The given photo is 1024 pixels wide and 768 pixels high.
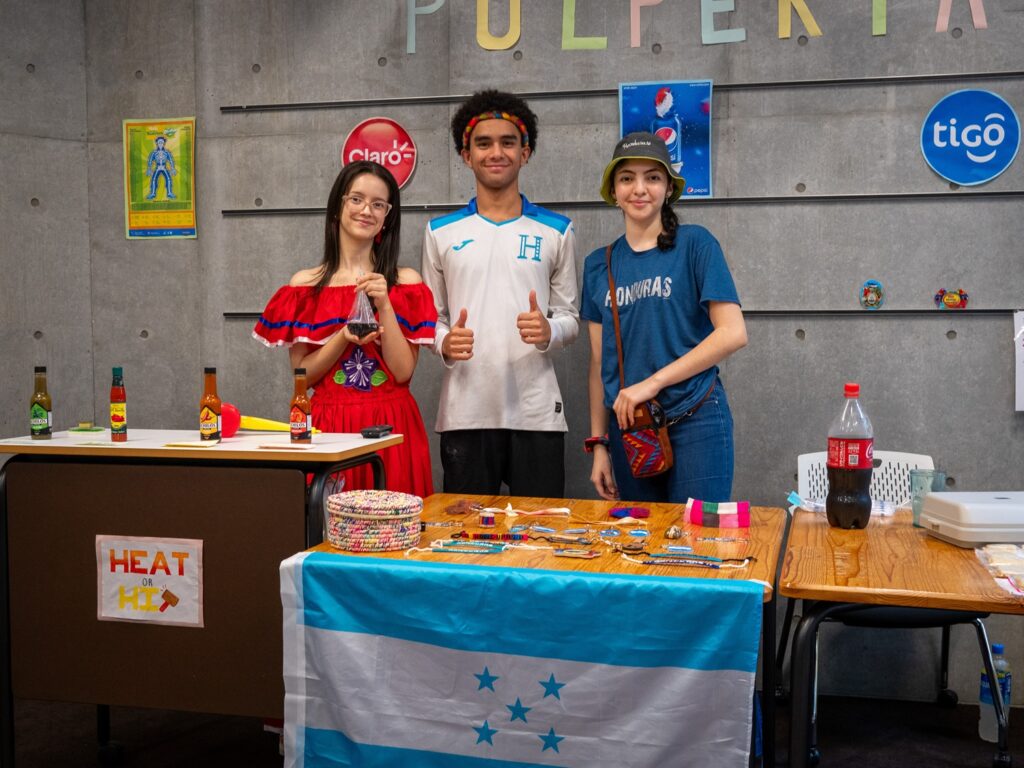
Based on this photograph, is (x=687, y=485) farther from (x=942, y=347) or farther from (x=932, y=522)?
(x=942, y=347)

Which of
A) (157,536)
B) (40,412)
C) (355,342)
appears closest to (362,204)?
(355,342)

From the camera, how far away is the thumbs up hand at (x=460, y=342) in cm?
310

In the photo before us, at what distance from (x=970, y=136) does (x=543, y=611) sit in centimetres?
276

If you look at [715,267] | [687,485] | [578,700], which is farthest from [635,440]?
[578,700]

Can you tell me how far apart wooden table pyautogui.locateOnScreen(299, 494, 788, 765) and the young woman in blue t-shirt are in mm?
272

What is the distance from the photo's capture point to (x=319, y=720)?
2043 mm

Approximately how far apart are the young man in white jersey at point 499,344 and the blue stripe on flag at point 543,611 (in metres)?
1.31

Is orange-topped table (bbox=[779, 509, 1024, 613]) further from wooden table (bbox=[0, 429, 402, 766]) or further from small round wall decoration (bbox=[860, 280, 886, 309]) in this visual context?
small round wall decoration (bbox=[860, 280, 886, 309])

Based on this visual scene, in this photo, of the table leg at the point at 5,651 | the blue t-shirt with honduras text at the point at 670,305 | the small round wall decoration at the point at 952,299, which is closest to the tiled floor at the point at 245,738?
the table leg at the point at 5,651

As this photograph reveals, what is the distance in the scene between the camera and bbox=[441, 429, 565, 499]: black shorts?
3.31 meters

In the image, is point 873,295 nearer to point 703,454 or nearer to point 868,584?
point 703,454

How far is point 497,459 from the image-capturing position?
3.34 meters

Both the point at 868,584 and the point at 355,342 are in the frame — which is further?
the point at 355,342

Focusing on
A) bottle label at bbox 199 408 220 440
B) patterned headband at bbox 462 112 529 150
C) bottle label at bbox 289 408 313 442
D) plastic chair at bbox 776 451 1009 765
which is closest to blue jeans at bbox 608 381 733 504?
plastic chair at bbox 776 451 1009 765
